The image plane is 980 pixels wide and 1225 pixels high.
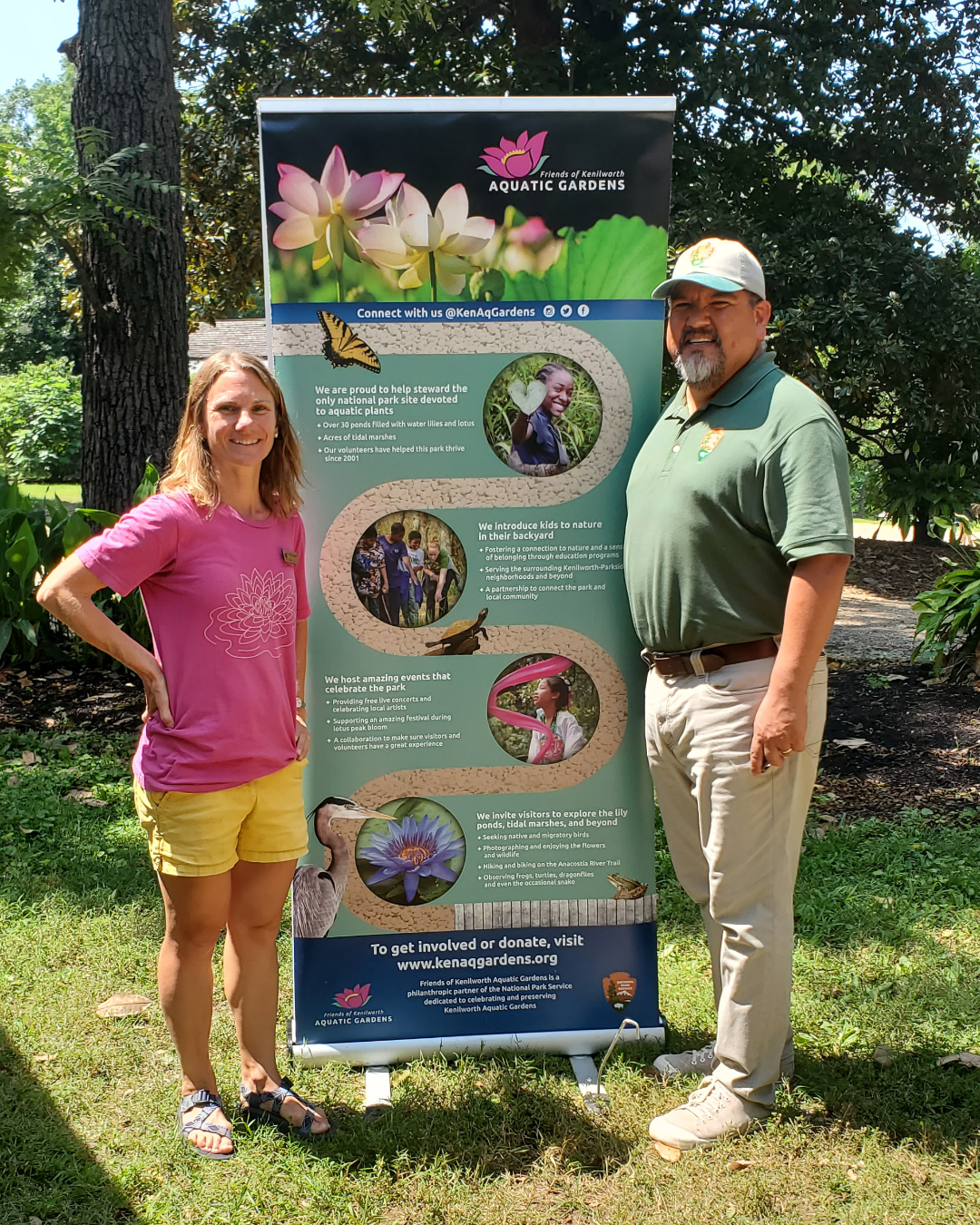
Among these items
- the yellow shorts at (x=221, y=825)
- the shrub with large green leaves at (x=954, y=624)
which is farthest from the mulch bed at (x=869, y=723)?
the yellow shorts at (x=221, y=825)

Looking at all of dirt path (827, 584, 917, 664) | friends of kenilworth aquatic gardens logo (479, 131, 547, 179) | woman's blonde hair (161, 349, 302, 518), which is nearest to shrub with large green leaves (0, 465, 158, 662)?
woman's blonde hair (161, 349, 302, 518)

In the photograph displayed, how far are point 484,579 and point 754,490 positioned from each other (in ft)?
2.92

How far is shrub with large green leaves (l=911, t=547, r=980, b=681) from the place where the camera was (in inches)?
267

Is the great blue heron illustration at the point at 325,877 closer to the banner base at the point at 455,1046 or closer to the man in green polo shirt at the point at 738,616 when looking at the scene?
the banner base at the point at 455,1046

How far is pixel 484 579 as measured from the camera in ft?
10.4

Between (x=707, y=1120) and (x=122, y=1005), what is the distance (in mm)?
1957

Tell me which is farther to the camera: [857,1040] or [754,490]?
[857,1040]

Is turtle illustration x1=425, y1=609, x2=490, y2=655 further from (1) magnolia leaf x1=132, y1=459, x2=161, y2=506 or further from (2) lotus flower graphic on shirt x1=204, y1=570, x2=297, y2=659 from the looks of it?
(1) magnolia leaf x1=132, y1=459, x2=161, y2=506

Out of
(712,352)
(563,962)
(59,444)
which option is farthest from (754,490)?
(59,444)

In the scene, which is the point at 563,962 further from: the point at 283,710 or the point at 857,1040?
the point at 283,710

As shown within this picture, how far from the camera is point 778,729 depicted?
2.63m

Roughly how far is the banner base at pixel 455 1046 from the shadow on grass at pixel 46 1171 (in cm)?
68

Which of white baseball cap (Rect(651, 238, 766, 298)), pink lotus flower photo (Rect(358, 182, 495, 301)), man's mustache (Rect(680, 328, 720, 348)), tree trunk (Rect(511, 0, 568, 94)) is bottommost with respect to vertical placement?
man's mustache (Rect(680, 328, 720, 348))

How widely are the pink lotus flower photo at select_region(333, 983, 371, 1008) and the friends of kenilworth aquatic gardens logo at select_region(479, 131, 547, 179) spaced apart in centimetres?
247
